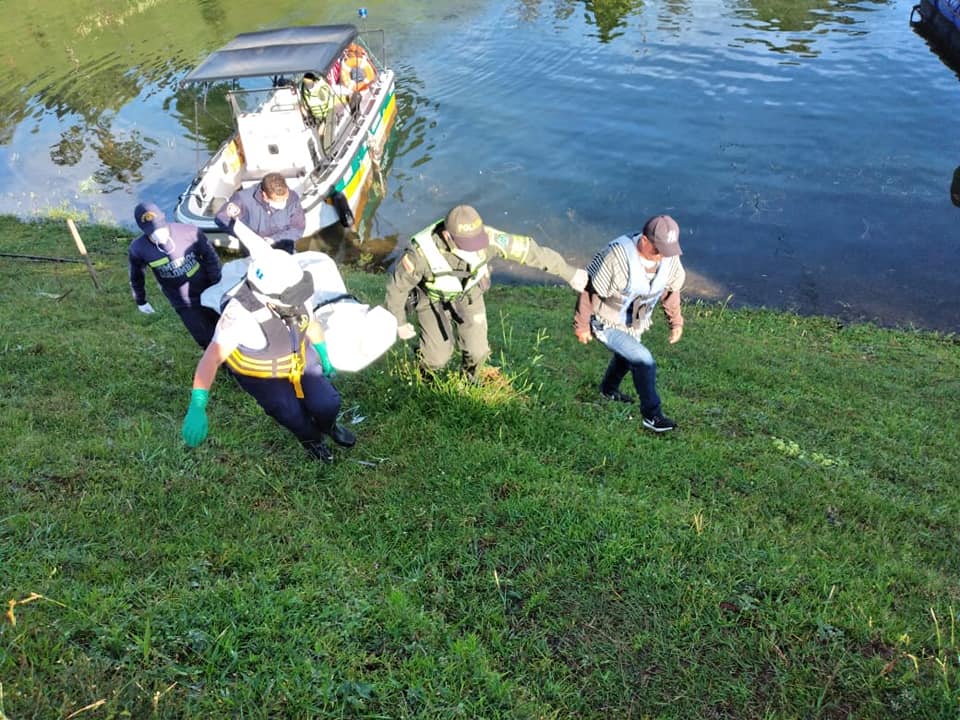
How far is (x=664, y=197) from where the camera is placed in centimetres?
1459

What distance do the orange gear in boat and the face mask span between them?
38.0 ft

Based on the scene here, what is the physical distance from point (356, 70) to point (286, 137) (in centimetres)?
458

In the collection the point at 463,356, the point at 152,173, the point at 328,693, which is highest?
the point at 328,693

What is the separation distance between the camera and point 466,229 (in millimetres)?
4852

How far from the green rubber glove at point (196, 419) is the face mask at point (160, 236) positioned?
2641 millimetres

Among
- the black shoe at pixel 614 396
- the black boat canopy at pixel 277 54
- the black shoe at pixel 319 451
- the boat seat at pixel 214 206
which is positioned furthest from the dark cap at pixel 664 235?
the boat seat at pixel 214 206

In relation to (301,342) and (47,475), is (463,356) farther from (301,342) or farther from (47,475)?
(47,475)

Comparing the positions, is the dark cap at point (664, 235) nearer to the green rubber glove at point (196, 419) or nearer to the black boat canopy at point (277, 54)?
the green rubber glove at point (196, 419)

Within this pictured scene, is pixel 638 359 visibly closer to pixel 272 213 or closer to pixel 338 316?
pixel 338 316

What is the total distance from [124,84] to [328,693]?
81.6 feet

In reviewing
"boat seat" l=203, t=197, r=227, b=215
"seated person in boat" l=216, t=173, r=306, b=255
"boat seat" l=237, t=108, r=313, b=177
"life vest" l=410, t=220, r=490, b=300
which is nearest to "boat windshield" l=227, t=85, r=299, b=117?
"boat seat" l=237, t=108, r=313, b=177

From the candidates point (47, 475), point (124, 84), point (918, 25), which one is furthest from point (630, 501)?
point (918, 25)

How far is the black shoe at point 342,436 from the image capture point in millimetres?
5039

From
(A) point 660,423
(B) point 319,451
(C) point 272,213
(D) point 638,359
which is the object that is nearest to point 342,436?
(B) point 319,451
